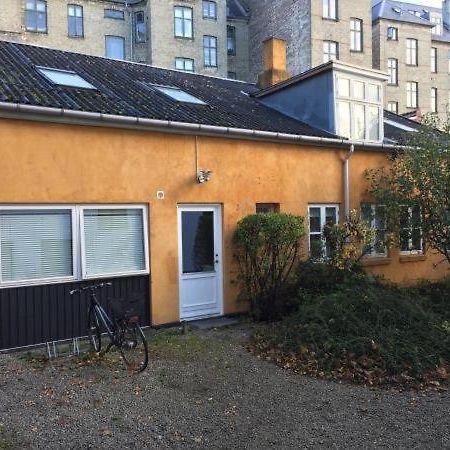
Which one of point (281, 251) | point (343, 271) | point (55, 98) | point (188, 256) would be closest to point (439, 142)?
point (343, 271)

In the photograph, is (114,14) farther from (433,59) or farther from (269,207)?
(433,59)

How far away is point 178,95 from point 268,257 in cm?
438

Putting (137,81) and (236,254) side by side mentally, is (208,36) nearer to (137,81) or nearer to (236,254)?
(137,81)

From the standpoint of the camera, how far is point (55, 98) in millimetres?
7934

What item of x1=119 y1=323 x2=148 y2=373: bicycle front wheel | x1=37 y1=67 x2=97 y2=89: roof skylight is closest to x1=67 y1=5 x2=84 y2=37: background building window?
x1=37 y1=67 x2=97 y2=89: roof skylight

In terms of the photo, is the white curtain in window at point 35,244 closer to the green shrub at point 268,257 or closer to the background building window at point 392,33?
the green shrub at point 268,257

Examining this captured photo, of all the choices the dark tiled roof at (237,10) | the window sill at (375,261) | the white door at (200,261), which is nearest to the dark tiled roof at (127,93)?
the white door at (200,261)

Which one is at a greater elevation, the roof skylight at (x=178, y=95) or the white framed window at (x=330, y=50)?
the white framed window at (x=330, y=50)

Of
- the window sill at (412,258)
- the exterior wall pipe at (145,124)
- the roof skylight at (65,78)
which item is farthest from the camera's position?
the window sill at (412,258)

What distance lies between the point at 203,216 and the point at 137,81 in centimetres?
402

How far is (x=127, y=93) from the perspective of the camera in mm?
9734

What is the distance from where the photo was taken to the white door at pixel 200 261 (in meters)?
9.14

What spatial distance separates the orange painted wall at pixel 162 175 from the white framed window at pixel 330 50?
2300cm

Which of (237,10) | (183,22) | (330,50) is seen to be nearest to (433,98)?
(330,50)
